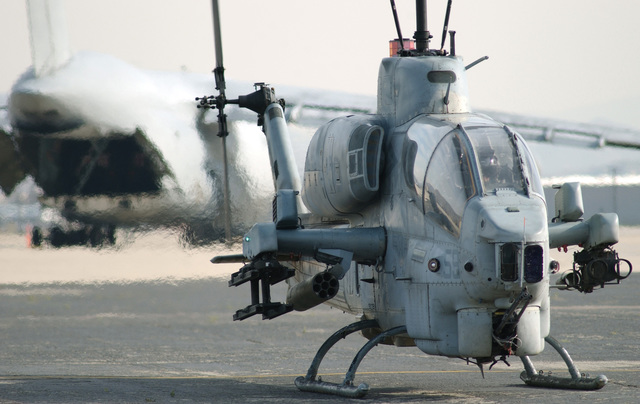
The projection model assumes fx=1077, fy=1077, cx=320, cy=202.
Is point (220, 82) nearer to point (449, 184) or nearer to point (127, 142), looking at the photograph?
point (449, 184)

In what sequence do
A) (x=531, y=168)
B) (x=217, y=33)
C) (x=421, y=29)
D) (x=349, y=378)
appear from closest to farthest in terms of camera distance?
(x=531, y=168) → (x=349, y=378) → (x=421, y=29) → (x=217, y=33)

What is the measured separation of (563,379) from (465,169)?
353 cm

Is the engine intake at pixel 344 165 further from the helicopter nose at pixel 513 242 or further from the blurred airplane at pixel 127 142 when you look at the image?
the blurred airplane at pixel 127 142

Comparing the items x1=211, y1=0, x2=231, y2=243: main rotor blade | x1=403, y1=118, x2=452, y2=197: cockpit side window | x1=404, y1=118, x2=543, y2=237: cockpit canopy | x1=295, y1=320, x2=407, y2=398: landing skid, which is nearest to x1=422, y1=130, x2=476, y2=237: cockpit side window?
x1=404, y1=118, x2=543, y2=237: cockpit canopy

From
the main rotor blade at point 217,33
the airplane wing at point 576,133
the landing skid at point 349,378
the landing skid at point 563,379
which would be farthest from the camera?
the airplane wing at point 576,133

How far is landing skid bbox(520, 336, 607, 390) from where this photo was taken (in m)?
13.6

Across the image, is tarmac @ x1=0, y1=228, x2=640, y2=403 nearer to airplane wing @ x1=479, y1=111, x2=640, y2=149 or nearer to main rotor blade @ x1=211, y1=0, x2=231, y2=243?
main rotor blade @ x1=211, y1=0, x2=231, y2=243

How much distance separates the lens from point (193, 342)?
22.0 m

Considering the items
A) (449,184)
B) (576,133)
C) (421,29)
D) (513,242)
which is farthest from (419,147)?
(576,133)

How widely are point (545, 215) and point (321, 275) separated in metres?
2.82

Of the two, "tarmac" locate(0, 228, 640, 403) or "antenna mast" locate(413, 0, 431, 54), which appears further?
"antenna mast" locate(413, 0, 431, 54)

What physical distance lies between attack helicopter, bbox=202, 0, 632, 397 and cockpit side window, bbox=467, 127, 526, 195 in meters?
0.02

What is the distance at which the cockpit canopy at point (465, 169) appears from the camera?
40.5ft

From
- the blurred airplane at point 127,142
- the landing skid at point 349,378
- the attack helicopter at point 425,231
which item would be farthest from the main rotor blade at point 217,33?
the blurred airplane at point 127,142
